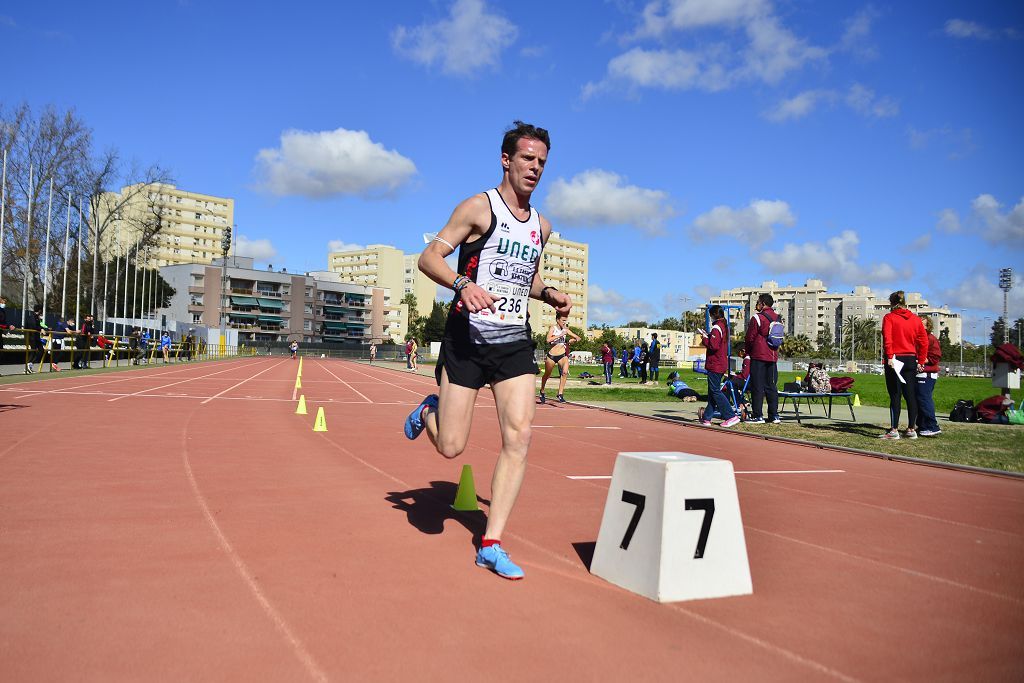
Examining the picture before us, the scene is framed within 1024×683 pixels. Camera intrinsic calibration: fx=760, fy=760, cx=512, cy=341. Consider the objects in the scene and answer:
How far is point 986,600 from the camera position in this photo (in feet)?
11.6

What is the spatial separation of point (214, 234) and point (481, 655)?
15318cm

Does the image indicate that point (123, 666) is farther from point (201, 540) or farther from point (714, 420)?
A: point (714, 420)

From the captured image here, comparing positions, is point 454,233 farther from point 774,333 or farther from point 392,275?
point 392,275

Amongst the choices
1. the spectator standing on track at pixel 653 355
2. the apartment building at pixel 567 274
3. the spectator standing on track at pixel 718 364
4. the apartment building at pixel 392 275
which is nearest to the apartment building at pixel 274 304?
the apartment building at pixel 392 275

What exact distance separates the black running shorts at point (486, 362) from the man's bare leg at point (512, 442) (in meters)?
0.06

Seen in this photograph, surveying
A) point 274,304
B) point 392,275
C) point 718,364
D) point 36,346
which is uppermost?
point 392,275

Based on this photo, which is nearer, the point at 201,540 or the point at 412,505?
the point at 201,540

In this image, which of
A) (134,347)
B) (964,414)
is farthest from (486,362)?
(134,347)

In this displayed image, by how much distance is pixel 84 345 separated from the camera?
26859 mm

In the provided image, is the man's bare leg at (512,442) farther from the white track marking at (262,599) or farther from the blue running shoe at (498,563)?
the white track marking at (262,599)

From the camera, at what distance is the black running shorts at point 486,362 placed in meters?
4.01

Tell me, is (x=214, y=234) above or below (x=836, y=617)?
above

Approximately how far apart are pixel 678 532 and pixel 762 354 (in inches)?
370

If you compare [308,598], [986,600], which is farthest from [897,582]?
[308,598]
